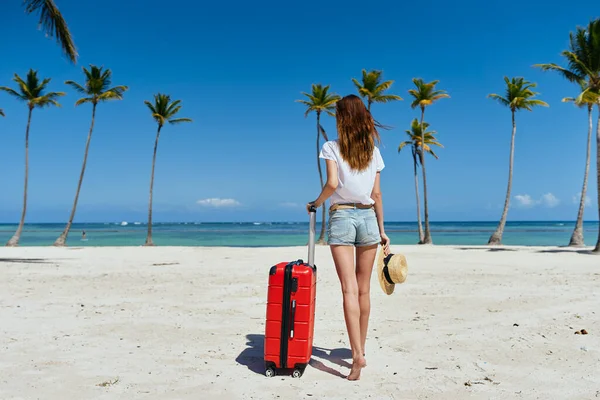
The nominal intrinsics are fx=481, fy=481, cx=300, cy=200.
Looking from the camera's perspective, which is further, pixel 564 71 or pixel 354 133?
Answer: pixel 564 71

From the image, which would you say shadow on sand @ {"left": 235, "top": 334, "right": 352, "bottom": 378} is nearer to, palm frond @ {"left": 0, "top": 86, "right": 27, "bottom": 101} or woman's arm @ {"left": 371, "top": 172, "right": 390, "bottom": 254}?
woman's arm @ {"left": 371, "top": 172, "right": 390, "bottom": 254}

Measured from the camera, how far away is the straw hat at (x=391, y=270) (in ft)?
13.5

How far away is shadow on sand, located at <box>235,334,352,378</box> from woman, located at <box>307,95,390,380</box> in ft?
1.23

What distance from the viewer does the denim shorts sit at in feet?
12.4

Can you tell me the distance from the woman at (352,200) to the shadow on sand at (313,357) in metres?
0.37

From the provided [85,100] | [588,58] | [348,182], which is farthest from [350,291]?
[85,100]

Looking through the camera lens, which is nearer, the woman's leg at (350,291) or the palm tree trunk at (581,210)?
the woman's leg at (350,291)

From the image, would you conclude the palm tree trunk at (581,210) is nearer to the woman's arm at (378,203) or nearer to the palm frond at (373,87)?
the palm frond at (373,87)

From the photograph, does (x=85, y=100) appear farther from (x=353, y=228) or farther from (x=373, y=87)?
(x=353, y=228)

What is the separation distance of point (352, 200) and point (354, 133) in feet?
1.77

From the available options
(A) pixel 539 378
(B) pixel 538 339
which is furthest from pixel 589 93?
(A) pixel 539 378

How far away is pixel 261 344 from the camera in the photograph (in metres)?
4.86

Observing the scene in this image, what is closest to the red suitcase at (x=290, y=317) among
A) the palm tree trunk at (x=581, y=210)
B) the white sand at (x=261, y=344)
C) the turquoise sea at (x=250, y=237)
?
the white sand at (x=261, y=344)

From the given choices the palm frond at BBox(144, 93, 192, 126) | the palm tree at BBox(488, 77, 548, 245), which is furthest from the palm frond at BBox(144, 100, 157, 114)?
the palm tree at BBox(488, 77, 548, 245)
